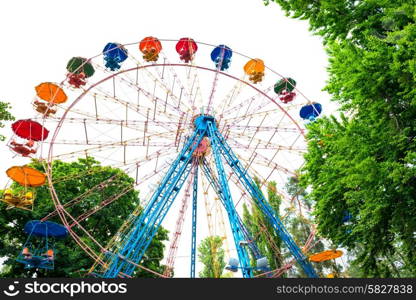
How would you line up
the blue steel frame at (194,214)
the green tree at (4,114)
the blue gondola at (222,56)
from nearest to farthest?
the green tree at (4,114), the blue steel frame at (194,214), the blue gondola at (222,56)

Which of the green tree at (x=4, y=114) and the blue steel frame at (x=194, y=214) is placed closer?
the green tree at (x=4, y=114)

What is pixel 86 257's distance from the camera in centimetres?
1703

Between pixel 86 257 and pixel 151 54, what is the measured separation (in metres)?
11.0

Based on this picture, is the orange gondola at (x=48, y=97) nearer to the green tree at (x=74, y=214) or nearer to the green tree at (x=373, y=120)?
the green tree at (x=74, y=214)

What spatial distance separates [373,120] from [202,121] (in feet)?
33.1

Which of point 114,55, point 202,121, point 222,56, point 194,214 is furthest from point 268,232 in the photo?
point 114,55

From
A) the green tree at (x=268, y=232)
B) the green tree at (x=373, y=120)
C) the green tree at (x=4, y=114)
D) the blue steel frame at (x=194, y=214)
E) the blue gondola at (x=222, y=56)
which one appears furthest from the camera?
the green tree at (x=268, y=232)

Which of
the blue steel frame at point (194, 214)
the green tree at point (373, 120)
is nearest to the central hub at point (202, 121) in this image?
the blue steel frame at point (194, 214)

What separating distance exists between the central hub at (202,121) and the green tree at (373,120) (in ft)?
28.5

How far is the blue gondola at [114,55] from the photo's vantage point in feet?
50.3

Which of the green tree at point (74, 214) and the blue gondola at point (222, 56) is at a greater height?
the blue gondola at point (222, 56)

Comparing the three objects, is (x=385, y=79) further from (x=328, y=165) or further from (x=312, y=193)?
(x=312, y=193)

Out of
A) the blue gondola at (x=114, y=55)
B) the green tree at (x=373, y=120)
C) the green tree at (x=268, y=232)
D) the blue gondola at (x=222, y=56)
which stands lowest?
the green tree at (x=373, y=120)

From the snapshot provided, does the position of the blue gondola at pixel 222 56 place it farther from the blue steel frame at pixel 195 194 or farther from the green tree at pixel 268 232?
the green tree at pixel 268 232
